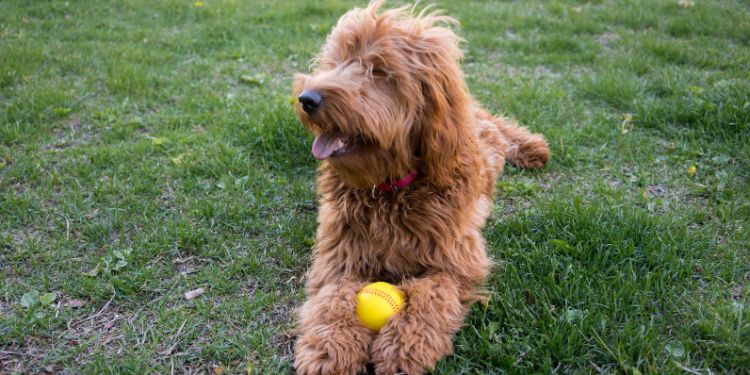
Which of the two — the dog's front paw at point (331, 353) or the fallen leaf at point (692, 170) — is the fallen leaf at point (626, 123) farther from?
the dog's front paw at point (331, 353)

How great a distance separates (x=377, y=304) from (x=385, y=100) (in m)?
1.06

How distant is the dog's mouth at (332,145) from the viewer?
2.83 meters

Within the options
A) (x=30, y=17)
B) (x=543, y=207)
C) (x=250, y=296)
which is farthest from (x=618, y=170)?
(x=30, y=17)

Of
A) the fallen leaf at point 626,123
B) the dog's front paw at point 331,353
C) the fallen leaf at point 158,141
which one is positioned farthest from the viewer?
the fallen leaf at point 626,123

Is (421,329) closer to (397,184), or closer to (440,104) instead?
(397,184)

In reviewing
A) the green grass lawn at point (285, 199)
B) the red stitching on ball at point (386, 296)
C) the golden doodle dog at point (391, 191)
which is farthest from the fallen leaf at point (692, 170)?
the red stitching on ball at point (386, 296)

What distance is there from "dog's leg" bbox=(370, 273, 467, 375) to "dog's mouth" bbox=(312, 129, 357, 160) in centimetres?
82

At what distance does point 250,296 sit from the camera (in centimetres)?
338

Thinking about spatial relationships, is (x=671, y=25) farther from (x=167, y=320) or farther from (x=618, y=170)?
(x=167, y=320)

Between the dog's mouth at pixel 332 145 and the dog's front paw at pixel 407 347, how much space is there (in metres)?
0.89

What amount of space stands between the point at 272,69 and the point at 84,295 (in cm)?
410

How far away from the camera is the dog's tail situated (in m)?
4.71

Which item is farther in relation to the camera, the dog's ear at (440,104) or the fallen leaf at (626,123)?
the fallen leaf at (626,123)

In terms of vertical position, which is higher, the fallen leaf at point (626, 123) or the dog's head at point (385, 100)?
the dog's head at point (385, 100)
